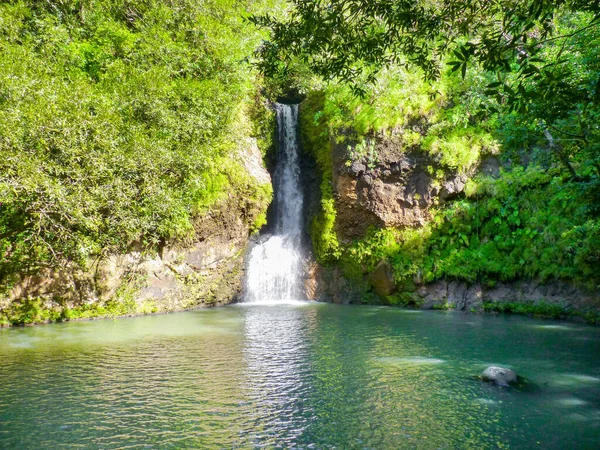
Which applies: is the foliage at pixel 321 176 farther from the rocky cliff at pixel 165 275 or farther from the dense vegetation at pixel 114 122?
the rocky cliff at pixel 165 275

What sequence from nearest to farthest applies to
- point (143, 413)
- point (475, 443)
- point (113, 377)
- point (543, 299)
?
point (475, 443) < point (143, 413) < point (113, 377) < point (543, 299)

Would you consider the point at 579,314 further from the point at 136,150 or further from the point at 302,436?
the point at 136,150

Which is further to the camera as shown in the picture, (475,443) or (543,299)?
(543,299)

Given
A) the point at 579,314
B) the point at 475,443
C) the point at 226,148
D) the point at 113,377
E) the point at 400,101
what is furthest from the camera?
the point at 400,101

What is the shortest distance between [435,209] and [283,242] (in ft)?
24.9

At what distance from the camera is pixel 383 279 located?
65.8 feet

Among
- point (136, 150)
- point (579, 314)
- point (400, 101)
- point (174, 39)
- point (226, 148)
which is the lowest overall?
point (579, 314)

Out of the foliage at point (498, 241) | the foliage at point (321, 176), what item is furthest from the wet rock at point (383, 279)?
the foliage at point (321, 176)

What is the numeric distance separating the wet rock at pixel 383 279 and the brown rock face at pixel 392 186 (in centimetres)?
193

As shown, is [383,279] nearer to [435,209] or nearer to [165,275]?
[435,209]

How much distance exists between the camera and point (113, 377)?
870 centimetres

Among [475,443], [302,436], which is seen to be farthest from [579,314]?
[302,436]

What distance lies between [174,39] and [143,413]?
19.4 m

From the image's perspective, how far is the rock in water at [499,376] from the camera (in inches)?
320
